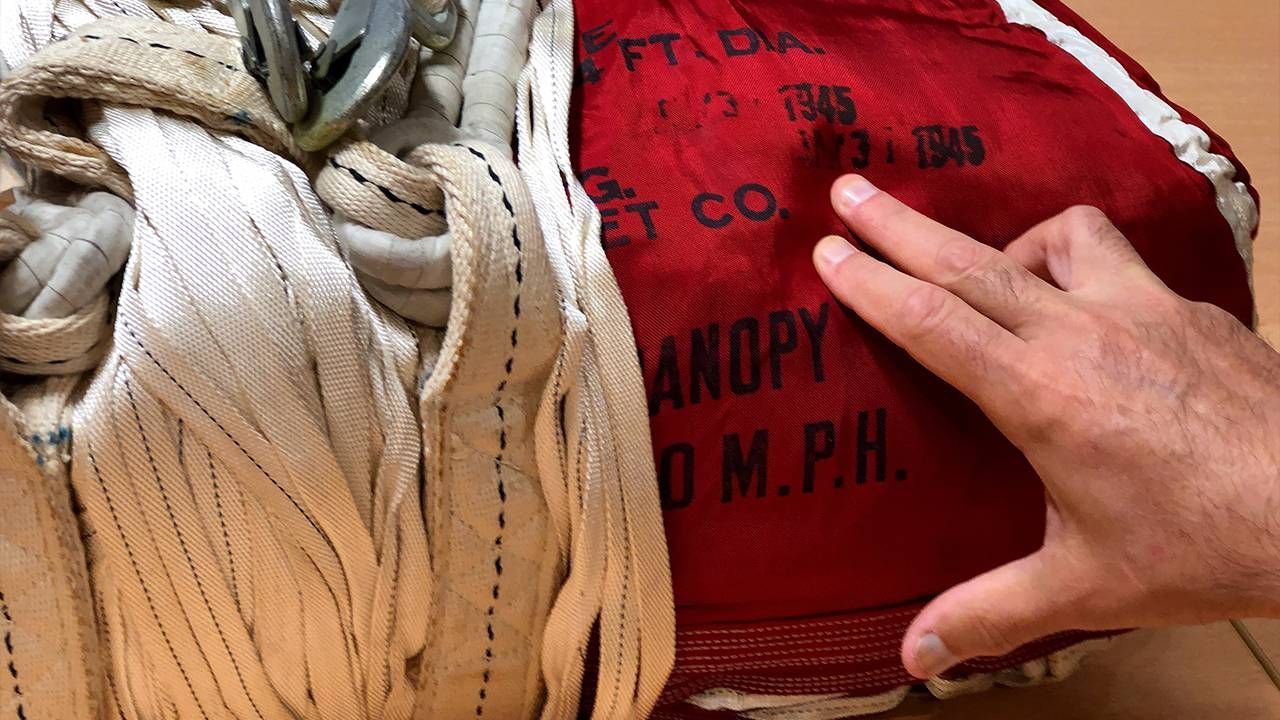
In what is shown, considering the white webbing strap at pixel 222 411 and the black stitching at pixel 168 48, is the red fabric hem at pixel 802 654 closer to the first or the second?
the white webbing strap at pixel 222 411

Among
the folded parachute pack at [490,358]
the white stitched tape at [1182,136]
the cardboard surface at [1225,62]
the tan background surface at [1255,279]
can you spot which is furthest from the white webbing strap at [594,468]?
the cardboard surface at [1225,62]

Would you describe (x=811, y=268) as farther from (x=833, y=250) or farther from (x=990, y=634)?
(x=990, y=634)

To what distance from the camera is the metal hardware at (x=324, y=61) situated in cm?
42

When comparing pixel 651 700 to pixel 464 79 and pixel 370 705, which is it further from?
pixel 464 79

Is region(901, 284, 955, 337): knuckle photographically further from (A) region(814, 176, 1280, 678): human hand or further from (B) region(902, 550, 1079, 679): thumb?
(B) region(902, 550, 1079, 679): thumb

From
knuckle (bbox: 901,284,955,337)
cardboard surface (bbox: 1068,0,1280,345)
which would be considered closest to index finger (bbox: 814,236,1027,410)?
knuckle (bbox: 901,284,955,337)

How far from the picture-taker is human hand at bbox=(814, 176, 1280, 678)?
17.2 inches

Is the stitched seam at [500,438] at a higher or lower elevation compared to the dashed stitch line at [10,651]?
higher

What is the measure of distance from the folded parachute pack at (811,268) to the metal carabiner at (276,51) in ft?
0.45

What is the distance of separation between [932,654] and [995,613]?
38 millimetres

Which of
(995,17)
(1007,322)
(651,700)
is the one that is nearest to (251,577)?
(651,700)

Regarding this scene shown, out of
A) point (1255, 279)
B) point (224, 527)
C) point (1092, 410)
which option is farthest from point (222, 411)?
point (1255, 279)

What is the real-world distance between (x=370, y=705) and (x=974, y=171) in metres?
0.40

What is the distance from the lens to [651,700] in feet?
1.69
